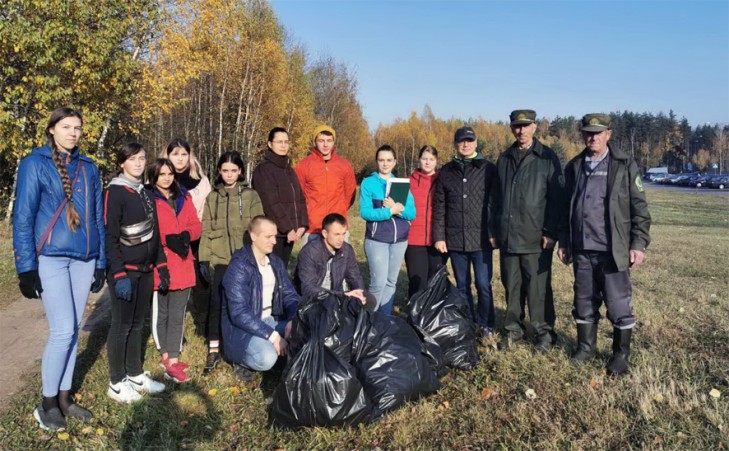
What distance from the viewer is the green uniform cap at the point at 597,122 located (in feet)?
13.3

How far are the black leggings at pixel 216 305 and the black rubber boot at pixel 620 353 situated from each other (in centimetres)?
346

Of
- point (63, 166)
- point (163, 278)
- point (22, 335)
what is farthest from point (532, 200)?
point (22, 335)

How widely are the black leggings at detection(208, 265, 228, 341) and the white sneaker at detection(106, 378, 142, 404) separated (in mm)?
916

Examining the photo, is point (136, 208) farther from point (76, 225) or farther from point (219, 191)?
point (219, 191)

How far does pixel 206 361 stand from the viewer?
468 centimetres

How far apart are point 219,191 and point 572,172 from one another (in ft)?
10.8

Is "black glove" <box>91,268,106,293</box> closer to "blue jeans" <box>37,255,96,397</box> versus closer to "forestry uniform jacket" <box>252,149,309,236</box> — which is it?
"blue jeans" <box>37,255,96,397</box>

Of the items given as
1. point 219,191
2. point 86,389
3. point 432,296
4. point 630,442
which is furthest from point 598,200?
point 86,389

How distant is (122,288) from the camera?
3.67 meters

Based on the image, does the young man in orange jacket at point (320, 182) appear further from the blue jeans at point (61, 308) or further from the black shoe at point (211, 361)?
the blue jeans at point (61, 308)

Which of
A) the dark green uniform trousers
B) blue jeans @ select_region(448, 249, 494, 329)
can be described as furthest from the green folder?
the dark green uniform trousers

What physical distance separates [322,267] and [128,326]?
1683 mm

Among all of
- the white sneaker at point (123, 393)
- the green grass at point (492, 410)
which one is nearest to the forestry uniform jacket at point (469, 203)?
the green grass at point (492, 410)

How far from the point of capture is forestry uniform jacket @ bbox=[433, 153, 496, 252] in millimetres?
5020
